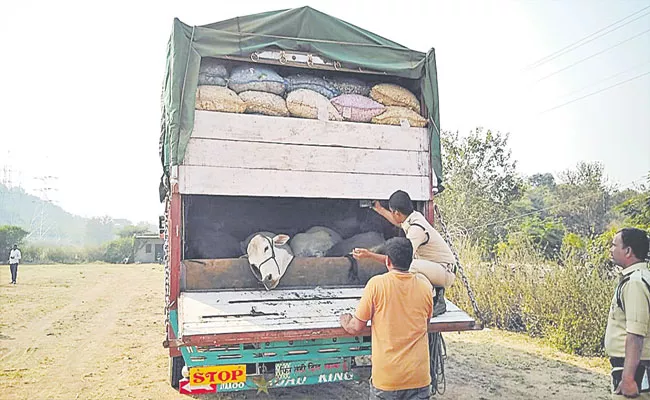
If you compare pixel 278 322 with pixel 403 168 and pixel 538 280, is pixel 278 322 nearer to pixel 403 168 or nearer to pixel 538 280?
pixel 403 168

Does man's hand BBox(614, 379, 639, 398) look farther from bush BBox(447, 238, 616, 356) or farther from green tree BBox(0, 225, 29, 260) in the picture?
green tree BBox(0, 225, 29, 260)

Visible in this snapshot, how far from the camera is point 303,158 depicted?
16.1 feet

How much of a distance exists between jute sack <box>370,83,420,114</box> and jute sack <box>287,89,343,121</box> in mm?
464

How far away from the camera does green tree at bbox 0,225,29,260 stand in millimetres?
34781

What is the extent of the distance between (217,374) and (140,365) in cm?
312

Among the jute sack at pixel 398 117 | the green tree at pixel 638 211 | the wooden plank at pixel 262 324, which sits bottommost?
the wooden plank at pixel 262 324

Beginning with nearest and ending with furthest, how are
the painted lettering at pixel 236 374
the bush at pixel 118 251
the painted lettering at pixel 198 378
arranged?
the painted lettering at pixel 198 378 → the painted lettering at pixel 236 374 → the bush at pixel 118 251

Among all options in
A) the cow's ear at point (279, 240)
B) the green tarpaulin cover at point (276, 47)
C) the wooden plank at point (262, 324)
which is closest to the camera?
the wooden plank at point (262, 324)

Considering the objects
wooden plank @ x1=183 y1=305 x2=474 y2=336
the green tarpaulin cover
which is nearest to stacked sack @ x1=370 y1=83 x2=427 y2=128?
the green tarpaulin cover

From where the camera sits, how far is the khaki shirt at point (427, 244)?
14.2 ft

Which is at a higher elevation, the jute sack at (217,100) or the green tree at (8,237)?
the jute sack at (217,100)

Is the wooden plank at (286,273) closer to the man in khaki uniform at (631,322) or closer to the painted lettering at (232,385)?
the painted lettering at (232,385)

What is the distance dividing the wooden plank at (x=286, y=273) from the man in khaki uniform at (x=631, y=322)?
7.50ft

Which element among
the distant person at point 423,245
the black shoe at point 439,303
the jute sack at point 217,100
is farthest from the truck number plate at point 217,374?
the jute sack at point 217,100
